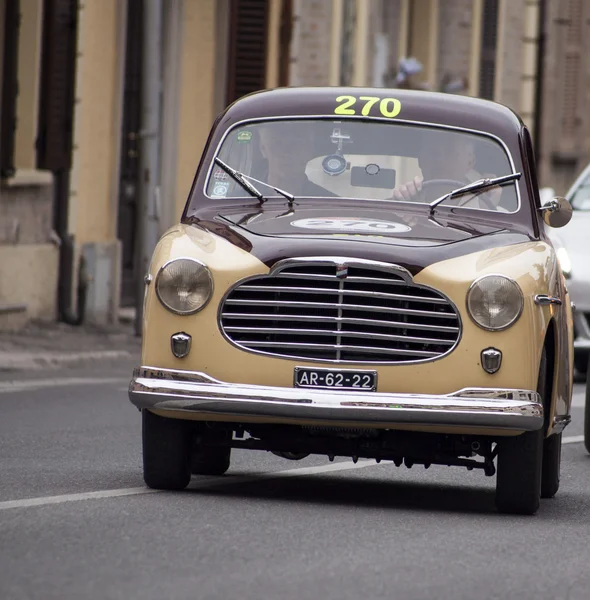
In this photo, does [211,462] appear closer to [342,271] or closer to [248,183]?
[248,183]

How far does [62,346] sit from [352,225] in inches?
393

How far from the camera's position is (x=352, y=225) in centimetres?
918

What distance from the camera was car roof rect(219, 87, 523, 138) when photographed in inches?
402

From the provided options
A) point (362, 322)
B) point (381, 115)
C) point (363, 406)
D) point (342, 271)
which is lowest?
point (363, 406)

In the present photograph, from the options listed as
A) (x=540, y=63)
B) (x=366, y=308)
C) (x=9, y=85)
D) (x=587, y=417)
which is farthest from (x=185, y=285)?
(x=540, y=63)

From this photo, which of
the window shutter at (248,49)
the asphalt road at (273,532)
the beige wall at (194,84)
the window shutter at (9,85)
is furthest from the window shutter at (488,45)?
the asphalt road at (273,532)

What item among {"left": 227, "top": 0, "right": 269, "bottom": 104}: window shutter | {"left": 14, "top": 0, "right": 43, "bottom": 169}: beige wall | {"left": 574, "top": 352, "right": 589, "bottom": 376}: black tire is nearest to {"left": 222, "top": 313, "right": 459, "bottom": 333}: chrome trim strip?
{"left": 574, "top": 352, "right": 589, "bottom": 376}: black tire

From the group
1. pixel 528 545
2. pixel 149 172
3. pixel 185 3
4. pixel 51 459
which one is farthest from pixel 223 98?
pixel 528 545

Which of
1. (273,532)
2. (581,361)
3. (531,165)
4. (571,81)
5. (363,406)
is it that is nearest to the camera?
(273,532)

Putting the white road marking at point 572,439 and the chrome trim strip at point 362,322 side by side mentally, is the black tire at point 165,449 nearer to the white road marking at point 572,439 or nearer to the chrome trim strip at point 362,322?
the chrome trim strip at point 362,322

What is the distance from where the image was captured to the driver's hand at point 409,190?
991 cm

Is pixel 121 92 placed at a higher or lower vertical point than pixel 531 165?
lower

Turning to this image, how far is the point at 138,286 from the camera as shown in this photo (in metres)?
21.5

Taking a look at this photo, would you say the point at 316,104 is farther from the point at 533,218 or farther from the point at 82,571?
the point at 82,571
